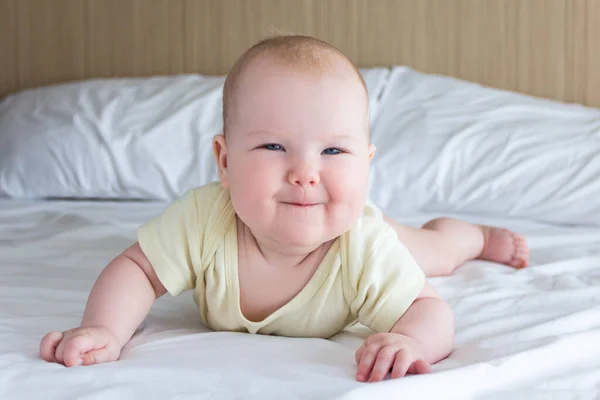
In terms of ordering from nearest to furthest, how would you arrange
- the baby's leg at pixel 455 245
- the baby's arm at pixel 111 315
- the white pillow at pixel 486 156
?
1. the baby's arm at pixel 111 315
2. the baby's leg at pixel 455 245
3. the white pillow at pixel 486 156

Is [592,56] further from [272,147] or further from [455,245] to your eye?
[272,147]

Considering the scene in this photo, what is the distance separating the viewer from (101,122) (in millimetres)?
1943

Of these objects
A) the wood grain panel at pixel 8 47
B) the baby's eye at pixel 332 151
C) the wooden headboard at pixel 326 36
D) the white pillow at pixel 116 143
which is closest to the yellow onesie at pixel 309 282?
the baby's eye at pixel 332 151

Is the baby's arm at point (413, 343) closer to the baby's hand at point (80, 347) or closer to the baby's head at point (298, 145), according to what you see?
the baby's head at point (298, 145)

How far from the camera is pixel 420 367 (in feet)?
2.55

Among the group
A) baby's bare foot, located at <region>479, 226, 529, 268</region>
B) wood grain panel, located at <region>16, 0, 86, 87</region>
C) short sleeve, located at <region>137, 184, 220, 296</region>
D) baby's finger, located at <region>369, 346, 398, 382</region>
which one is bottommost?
baby's bare foot, located at <region>479, 226, 529, 268</region>

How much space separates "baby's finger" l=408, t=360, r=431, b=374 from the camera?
772mm

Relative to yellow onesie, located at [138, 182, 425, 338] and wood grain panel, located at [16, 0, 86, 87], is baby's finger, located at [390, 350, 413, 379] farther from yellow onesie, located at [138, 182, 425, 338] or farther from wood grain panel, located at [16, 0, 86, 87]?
wood grain panel, located at [16, 0, 86, 87]

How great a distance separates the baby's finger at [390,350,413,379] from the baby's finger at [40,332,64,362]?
1.18 ft

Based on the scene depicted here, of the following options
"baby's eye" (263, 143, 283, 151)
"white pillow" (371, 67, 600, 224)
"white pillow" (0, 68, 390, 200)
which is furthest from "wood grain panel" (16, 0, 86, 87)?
"baby's eye" (263, 143, 283, 151)

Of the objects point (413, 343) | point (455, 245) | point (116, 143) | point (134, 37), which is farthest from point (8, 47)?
point (413, 343)

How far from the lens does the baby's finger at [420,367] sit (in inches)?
30.4

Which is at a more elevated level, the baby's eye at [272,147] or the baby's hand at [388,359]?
the baby's eye at [272,147]

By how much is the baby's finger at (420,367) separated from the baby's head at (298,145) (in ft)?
0.63
